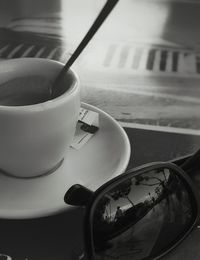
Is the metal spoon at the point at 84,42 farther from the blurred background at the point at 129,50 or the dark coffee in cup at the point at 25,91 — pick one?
the blurred background at the point at 129,50

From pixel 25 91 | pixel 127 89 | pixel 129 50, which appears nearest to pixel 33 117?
pixel 25 91

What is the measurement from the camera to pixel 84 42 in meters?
0.33

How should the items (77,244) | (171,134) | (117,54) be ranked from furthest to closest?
1. (117,54)
2. (171,134)
3. (77,244)

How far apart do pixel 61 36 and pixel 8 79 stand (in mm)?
362

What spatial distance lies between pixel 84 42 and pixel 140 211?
158mm

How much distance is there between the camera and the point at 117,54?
2.30ft

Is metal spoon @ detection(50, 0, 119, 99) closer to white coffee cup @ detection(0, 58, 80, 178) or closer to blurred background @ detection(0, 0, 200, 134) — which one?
white coffee cup @ detection(0, 58, 80, 178)

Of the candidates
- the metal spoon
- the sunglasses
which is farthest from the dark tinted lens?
the metal spoon

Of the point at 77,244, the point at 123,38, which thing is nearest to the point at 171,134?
the point at 77,244

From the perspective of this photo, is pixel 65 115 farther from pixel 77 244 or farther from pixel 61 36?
pixel 61 36

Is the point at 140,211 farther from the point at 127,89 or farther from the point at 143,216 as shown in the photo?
the point at 127,89

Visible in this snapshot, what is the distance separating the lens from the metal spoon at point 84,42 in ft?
0.97

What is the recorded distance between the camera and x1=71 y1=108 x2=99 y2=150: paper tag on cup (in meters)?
0.45

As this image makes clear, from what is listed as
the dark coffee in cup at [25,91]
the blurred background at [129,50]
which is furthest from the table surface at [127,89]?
the dark coffee in cup at [25,91]
